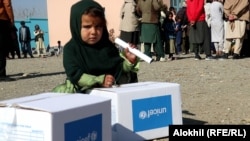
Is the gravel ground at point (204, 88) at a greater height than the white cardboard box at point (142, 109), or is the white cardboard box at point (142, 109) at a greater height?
the white cardboard box at point (142, 109)

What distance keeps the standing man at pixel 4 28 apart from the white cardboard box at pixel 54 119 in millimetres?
5619

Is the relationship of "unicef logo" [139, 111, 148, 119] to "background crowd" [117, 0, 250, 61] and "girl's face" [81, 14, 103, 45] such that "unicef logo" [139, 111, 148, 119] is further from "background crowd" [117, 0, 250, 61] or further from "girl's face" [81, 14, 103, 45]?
"background crowd" [117, 0, 250, 61]

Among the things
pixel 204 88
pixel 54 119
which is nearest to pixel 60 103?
pixel 54 119

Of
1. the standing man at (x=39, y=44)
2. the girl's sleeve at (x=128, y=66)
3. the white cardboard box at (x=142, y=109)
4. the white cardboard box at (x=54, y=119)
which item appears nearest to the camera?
the white cardboard box at (x=54, y=119)

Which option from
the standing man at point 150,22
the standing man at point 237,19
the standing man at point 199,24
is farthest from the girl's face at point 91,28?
the standing man at point 237,19

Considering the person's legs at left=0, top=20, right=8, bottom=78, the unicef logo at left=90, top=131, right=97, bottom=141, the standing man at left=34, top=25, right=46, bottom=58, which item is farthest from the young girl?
the standing man at left=34, top=25, right=46, bottom=58

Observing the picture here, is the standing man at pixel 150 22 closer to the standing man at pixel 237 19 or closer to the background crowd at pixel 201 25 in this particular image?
the background crowd at pixel 201 25

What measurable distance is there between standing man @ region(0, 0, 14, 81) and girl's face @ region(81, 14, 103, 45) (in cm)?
476

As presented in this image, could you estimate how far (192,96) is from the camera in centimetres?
607

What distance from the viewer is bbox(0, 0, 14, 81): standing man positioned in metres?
8.55

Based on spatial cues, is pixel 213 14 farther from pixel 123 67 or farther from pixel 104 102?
pixel 104 102

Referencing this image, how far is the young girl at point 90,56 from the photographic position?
3.95m

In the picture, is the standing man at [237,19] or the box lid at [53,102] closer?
the box lid at [53,102]

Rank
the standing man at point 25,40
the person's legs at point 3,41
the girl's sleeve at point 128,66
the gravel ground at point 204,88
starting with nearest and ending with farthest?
the girl's sleeve at point 128,66, the gravel ground at point 204,88, the person's legs at point 3,41, the standing man at point 25,40
